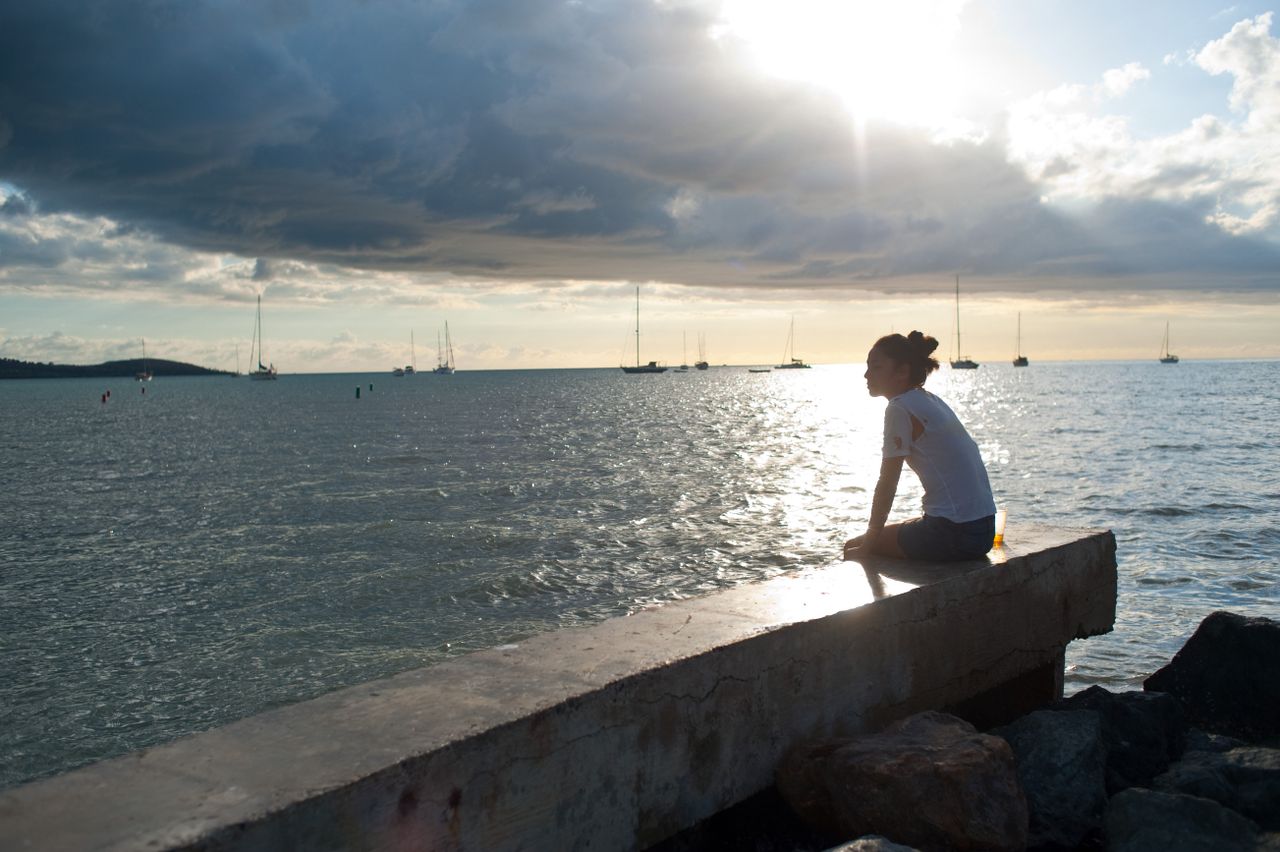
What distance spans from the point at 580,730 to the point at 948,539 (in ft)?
9.69

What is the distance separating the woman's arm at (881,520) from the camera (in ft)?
19.3

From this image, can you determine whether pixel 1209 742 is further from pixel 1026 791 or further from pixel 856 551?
pixel 856 551

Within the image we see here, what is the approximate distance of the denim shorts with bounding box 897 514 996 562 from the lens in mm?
5824

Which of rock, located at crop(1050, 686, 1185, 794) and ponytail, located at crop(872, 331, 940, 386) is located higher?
ponytail, located at crop(872, 331, 940, 386)

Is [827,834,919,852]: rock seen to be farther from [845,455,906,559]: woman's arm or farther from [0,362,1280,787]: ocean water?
[0,362,1280,787]: ocean water

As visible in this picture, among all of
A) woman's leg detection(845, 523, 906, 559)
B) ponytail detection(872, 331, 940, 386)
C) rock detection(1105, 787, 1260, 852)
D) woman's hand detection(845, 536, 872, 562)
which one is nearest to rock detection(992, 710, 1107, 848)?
rock detection(1105, 787, 1260, 852)

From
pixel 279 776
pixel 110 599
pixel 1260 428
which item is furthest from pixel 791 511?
pixel 1260 428

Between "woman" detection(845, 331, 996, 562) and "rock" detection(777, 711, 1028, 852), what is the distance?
1.58 metres

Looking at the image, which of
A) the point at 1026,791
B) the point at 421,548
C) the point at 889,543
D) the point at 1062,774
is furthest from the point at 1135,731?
the point at 421,548

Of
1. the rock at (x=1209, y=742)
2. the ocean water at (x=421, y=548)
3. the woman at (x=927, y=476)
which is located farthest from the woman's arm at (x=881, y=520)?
the rock at (x=1209, y=742)

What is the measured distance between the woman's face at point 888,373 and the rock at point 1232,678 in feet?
8.74

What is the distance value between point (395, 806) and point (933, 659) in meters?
3.17

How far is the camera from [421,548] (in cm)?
1641

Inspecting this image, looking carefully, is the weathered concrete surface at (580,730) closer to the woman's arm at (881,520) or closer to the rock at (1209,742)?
the woman's arm at (881,520)
